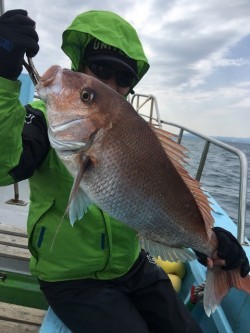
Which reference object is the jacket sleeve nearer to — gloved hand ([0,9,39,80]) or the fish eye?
gloved hand ([0,9,39,80])

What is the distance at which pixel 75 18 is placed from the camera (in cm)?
233

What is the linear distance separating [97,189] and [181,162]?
0.42 meters

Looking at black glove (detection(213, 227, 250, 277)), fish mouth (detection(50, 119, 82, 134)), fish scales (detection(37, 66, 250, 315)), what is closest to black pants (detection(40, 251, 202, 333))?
black glove (detection(213, 227, 250, 277))

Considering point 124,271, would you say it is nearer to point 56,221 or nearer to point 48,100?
point 56,221

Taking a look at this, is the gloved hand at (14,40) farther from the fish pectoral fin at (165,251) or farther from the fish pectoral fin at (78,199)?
the fish pectoral fin at (165,251)

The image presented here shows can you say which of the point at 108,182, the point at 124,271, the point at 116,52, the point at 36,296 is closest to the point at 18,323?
the point at 36,296

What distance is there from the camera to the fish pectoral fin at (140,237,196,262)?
5.96 ft

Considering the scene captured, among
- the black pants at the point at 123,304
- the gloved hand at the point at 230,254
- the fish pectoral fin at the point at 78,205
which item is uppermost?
the fish pectoral fin at the point at 78,205

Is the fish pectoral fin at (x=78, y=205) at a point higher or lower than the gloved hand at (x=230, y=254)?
higher

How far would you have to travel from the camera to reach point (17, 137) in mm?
1710

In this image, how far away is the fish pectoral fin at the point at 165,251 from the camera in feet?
5.96

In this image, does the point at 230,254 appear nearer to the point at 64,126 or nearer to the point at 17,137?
the point at 64,126

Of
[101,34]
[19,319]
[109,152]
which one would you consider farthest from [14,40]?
[19,319]

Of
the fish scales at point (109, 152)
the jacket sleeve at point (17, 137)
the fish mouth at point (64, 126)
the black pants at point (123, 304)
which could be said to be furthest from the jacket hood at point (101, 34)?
the black pants at point (123, 304)
